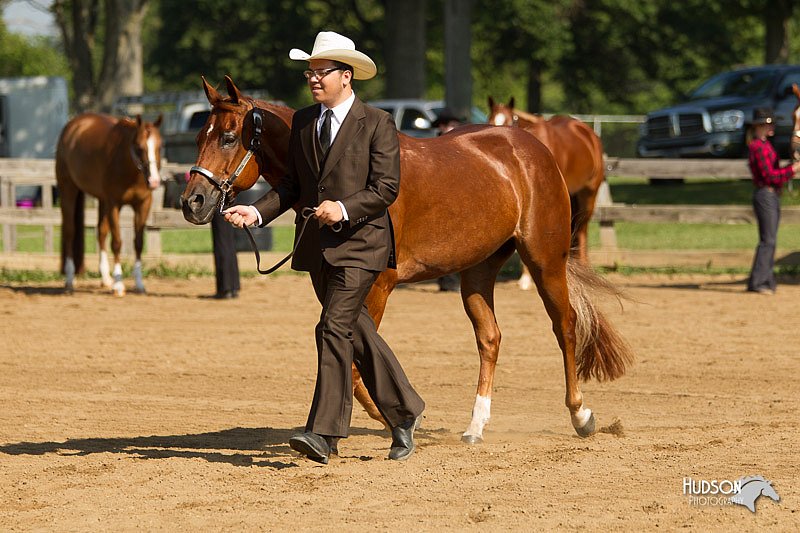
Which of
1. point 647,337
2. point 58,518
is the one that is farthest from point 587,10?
point 58,518

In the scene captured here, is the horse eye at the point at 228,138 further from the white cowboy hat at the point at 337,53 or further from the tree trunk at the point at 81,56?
the tree trunk at the point at 81,56

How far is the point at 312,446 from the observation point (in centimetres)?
592

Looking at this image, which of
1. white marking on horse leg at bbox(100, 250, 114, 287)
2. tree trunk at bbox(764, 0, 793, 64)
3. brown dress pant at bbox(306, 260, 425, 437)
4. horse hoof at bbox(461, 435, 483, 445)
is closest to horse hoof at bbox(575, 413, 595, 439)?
horse hoof at bbox(461, 435, 483, 445)

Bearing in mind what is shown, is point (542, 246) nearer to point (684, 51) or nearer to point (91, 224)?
point (91, 224)

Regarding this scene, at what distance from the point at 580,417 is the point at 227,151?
2597 mm

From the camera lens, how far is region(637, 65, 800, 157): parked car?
79.5ft

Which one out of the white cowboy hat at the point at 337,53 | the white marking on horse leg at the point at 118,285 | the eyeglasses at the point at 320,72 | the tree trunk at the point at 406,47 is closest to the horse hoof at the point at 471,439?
the white cowboy hat at the point at 337,53

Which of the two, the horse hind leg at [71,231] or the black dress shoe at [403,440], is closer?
the black dress shoe at [403,440]

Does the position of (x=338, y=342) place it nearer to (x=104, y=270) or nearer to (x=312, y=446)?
(x=312, y=446)

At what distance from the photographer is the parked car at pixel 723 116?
79.5ft

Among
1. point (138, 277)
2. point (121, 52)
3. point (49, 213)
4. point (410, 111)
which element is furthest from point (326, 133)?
point (410, 111)

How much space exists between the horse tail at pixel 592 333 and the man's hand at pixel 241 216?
240cm

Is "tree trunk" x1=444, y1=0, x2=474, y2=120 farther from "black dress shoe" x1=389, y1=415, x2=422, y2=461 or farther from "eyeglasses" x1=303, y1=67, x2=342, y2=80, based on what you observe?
"eyeglasses" x1=303, y1=67, x2=342, y2=80

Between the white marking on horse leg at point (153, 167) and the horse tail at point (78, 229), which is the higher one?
the white marking on horse leg at point (153, 167)
